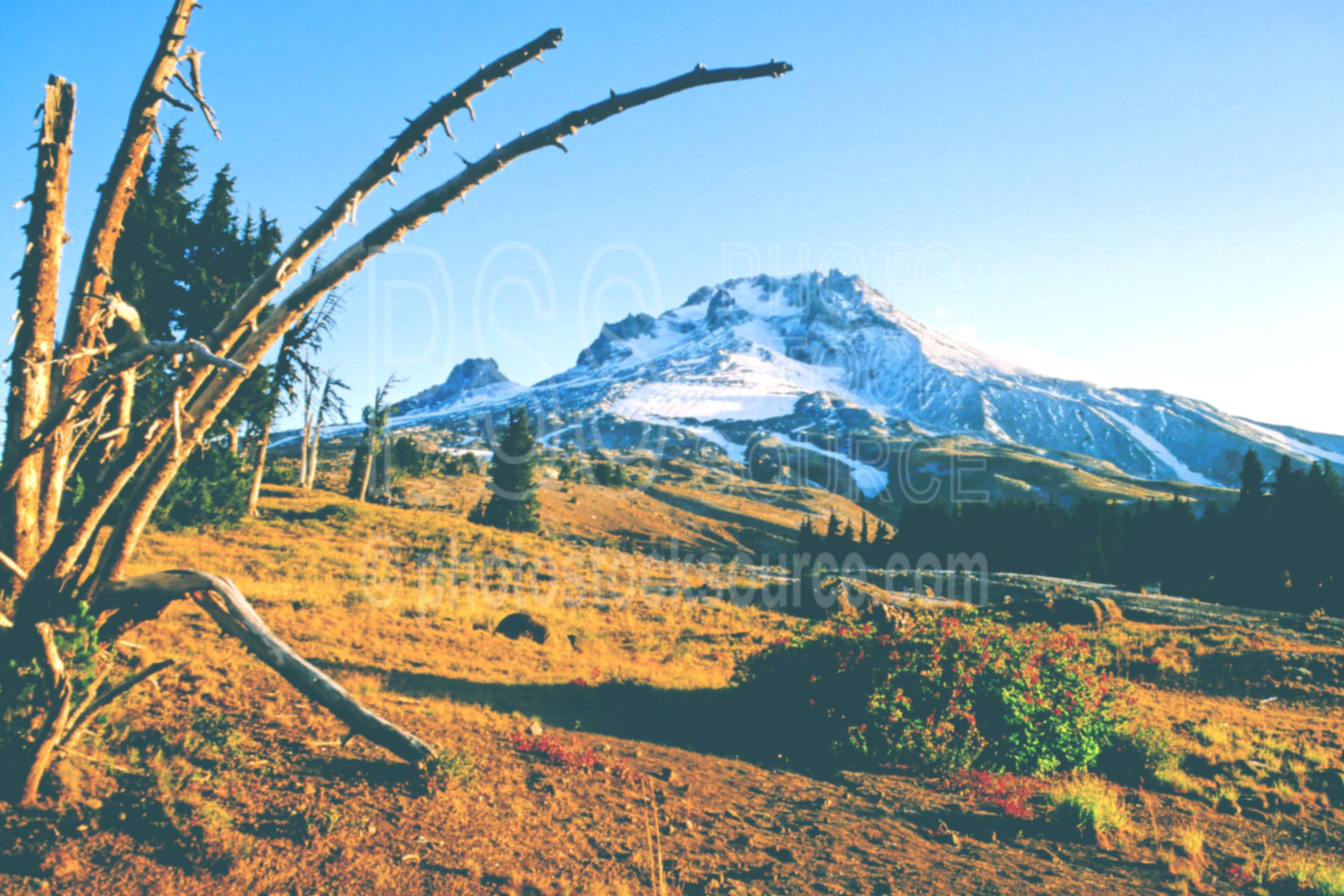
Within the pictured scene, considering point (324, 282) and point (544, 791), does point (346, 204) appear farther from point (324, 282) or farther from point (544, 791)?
point (544, 791)

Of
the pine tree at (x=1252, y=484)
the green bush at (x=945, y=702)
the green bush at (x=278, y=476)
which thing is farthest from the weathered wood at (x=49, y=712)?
the pine tree at (x=1252, y=484)

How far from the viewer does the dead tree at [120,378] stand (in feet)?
14.4

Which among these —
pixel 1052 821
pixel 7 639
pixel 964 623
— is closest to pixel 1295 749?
pixel 964 623

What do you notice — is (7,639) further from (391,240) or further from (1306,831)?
(1306,831)

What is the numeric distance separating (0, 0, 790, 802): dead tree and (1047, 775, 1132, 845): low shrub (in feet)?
27.4

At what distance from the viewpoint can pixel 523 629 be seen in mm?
17500

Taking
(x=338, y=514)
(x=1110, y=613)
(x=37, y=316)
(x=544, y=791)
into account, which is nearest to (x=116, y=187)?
(x=37, y=316)

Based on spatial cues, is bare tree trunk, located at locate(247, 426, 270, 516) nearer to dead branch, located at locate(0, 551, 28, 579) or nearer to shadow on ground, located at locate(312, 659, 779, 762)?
shadow on ground, located at locate(312, 659, 779, 762)

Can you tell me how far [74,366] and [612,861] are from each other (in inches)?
222

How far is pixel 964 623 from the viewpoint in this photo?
12672 mm

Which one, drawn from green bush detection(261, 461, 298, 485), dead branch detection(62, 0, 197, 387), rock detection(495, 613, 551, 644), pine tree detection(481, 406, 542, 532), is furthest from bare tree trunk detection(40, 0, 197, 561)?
green bush detection(261, 461, 298, 485)

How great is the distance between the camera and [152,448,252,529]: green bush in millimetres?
24938

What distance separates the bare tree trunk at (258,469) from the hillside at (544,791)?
9.57m

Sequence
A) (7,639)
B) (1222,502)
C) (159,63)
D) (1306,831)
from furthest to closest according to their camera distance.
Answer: (1222,502)
(1306,831)
(159,63)
(7,639)
